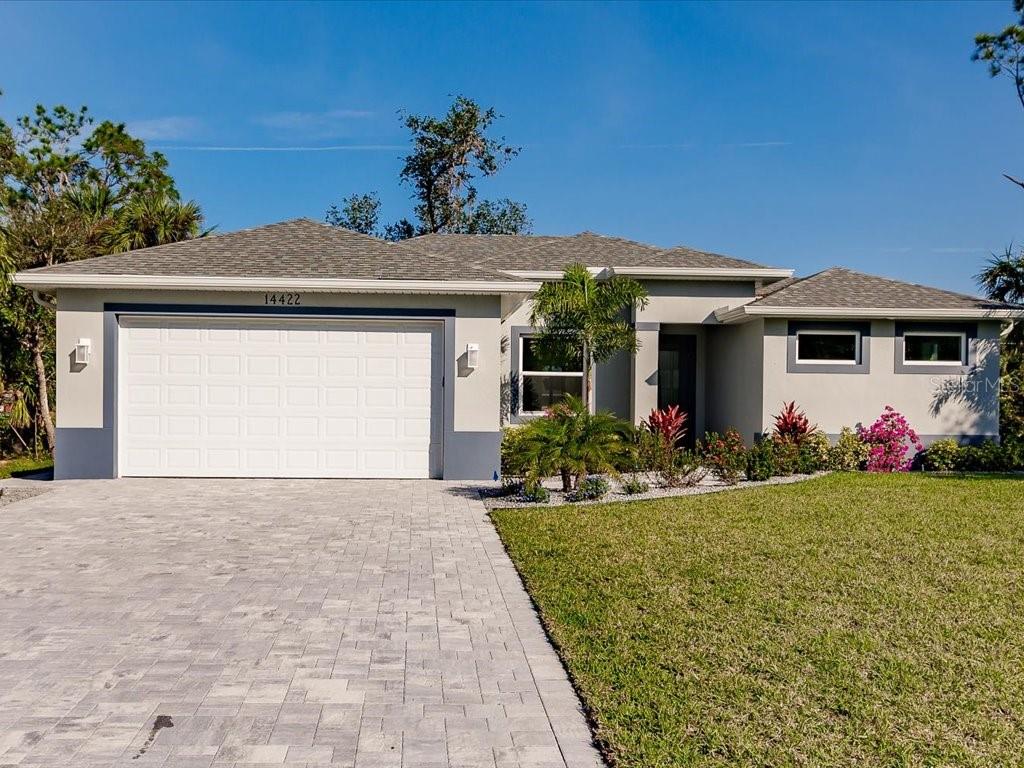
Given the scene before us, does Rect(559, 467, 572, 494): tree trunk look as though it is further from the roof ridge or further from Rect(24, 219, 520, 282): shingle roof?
the roof ridge

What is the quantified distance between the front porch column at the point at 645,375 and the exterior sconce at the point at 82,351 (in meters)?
10.3

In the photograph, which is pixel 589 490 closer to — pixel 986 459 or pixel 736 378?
pixel 736 378

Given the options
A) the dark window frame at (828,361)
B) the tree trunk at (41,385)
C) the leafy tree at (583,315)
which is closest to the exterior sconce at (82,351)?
the tree trunk at (41,385)

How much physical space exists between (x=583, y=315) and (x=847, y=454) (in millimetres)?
5750

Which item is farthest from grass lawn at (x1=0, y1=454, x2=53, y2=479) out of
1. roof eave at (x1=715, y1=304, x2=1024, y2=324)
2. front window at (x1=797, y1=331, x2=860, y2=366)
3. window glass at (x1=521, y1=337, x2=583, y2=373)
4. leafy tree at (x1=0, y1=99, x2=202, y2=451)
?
front window at (x1=797, y1=331, x2=860, y2=366)

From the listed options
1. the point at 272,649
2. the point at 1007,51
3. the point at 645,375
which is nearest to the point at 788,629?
the point at 272,649

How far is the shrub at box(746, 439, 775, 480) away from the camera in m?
12.3

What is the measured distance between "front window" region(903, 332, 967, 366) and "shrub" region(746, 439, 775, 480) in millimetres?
4448

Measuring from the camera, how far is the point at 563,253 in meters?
17.2

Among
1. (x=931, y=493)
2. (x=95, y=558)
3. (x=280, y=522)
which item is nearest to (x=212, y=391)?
(x=280, y=522)

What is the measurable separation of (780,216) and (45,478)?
21.5m

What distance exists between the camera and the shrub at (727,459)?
12.1m

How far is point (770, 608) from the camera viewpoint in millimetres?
5465

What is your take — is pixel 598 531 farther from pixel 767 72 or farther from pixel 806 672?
pixel 767 72
